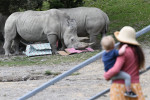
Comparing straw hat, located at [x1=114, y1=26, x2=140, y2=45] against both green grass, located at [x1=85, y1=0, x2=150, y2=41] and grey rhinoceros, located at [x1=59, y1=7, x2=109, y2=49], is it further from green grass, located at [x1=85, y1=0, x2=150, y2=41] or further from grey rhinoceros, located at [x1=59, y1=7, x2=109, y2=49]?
green grass, located at [x1=85, y1=0, x2=150, y2=41]

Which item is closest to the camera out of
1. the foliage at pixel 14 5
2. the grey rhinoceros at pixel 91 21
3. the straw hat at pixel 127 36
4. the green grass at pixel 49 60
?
the straw hat at pixel 127 36

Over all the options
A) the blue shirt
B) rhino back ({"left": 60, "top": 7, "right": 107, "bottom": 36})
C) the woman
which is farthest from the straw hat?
rhino back ({"left": 60, "top": 7, "right": 107, "bottom": 36})

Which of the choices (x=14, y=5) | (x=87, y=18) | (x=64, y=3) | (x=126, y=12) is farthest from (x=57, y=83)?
(x=126, y=12)

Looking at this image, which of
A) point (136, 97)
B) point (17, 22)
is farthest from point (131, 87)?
point (17, 22)

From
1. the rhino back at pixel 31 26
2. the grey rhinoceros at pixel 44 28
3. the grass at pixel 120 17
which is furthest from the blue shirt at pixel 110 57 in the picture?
the rhino back at pixel 31 26

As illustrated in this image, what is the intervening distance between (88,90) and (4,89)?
1.90 meters

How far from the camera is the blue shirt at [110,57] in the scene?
4.02m

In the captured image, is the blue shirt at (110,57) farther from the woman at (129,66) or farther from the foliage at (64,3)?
the foliage at (64,3)

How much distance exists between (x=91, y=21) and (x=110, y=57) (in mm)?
11237

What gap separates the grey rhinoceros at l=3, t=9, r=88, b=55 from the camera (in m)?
13.8

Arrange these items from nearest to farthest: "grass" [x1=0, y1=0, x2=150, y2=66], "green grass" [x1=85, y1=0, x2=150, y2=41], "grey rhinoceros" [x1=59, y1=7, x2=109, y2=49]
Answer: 1. "grass" [x1=0, y1=0, x2=150, y2=66]
2. "grey rhinoceros" [x1=59, y1=7, x2=109, y2=49]
3. "green grass" [x1=85, y1=0, x2=150, y2=41]

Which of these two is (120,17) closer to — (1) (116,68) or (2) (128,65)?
(2) (128,65)

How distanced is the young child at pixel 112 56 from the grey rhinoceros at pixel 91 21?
35.4ft

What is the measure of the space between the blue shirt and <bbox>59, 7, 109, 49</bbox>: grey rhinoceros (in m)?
10.8
